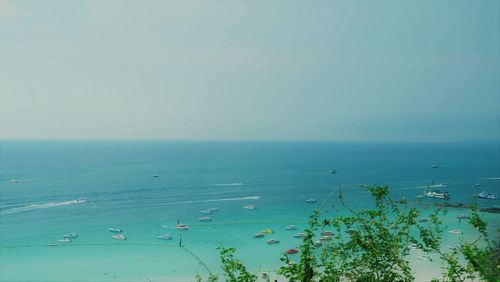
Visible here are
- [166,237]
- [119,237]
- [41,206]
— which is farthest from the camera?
[41,206]

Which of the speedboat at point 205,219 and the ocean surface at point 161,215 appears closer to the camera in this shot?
the ocean surface at point 161,215

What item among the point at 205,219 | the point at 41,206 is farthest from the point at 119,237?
the point at 41,206

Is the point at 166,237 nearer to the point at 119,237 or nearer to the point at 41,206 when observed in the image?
the point at 119,237

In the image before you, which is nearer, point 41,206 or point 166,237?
point 166,237

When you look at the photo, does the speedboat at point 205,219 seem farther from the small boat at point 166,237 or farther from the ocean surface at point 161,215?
the small boat at point 166,237

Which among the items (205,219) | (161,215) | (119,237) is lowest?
(119,237)

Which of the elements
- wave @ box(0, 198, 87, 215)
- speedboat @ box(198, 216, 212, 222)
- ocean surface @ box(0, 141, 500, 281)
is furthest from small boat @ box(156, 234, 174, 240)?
wave @ box(0, 198, 87, 215)

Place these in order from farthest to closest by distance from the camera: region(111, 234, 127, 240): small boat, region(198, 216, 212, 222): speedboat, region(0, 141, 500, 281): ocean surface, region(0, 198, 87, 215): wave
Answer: region(0, 198, 87, 215): wave → region(198, 216, 212, 222): speedboat → region(111, 234, 127, 240): small boat → region(0, 141, 500, 281): ocean surface

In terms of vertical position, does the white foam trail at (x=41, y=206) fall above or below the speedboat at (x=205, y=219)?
below

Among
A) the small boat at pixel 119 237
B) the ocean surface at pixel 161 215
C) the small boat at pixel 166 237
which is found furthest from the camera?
the small boat at pixel 119 237

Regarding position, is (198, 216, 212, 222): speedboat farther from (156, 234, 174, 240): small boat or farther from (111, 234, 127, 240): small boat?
(111, 234, 127, 240): small boat

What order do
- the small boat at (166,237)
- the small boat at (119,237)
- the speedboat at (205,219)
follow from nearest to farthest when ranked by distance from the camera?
the small boat at (166,237)
the small boat at (119,237)
the speedboat at (205,219)

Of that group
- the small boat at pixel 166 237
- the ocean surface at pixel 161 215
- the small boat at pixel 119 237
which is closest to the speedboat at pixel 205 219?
the ocean surface at pixel 161 215
